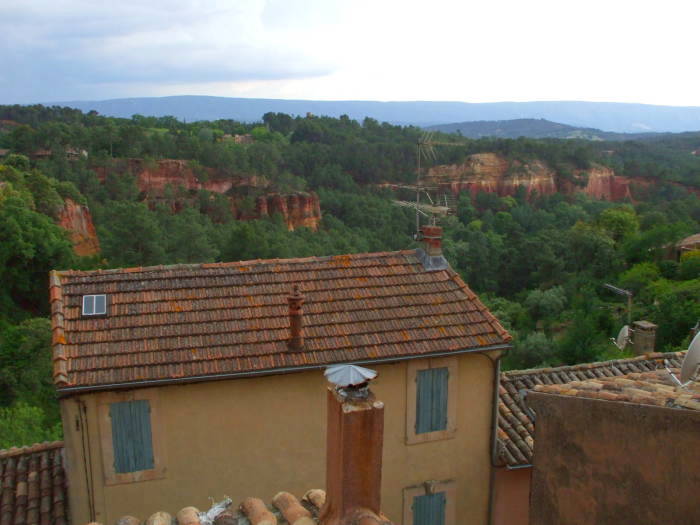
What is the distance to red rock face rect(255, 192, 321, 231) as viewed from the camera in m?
58.4

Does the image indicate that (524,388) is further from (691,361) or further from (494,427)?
(691,361)

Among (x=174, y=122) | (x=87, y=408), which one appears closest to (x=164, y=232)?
(x=87, y=408)

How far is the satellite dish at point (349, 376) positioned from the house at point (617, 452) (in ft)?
9.64

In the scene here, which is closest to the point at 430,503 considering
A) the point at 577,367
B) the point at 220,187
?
the point at 577,367

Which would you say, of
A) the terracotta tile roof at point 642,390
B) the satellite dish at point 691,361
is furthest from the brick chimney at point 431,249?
the satellite dish at point 691,361

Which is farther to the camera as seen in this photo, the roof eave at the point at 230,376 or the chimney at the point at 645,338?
the chimney at the point at 645,338

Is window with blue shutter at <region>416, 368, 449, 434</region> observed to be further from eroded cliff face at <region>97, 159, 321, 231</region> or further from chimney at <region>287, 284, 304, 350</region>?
eroded cliff face at <region>97, 159, 321, 231</region>

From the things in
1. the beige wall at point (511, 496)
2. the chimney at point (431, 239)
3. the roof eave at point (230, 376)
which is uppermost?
the chimney at point (431, 239)

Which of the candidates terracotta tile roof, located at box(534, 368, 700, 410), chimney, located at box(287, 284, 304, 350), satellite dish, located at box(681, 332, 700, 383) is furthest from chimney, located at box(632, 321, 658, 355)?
chimney, located at box(287, 284, 304, 350)

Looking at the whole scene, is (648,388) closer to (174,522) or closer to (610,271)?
(174,522)

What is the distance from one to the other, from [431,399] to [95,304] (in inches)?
200

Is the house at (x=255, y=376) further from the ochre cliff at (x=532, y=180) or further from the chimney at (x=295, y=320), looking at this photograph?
the ochre cliff at (x=532, y=180)

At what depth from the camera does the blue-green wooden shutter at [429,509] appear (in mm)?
9141

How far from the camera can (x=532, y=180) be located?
79625mm
